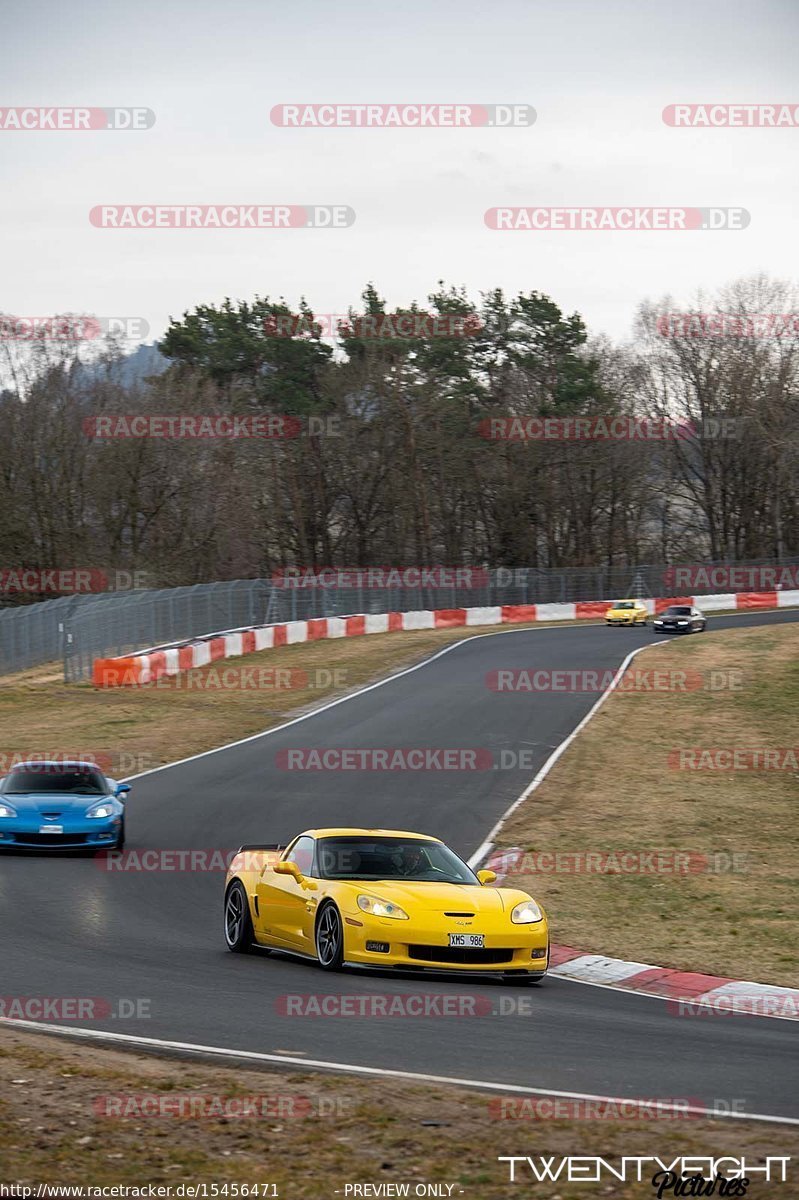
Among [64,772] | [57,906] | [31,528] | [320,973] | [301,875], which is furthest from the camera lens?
[31,528]

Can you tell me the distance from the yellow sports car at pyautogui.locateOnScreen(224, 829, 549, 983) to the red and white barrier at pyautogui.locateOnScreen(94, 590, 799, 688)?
27.9 m

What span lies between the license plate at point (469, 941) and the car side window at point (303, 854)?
1.68m

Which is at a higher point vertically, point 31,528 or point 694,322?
point 694,322

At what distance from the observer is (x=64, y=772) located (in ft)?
66.6

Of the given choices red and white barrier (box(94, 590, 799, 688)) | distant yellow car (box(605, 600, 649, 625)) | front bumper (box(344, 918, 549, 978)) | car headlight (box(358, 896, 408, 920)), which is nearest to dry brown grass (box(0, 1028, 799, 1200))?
front bumper (box(344, 918, 549, 978))

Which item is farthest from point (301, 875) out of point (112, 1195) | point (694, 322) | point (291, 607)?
point (694, 322)

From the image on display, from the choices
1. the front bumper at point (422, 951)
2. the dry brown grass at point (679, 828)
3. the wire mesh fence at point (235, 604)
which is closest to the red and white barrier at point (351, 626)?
the wire mesh fence at point (235, 604)

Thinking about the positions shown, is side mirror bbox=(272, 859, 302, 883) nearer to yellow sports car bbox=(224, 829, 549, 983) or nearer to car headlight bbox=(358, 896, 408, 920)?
yellow sports car bbox=(224, 829, 549, 983)

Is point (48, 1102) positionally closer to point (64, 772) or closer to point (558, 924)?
point (558, 924)

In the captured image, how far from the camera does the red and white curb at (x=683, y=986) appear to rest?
11.6m

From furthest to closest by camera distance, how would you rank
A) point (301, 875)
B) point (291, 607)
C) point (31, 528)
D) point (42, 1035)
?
1. point (31, 528)
2. point (291, 607)
3. point (301, 875)
4. point (42, 1035)

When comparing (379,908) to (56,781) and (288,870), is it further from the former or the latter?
(56,781)

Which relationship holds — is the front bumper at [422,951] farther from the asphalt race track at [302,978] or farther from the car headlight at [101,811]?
the car headlight at [101,811]

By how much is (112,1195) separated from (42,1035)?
3581mm
